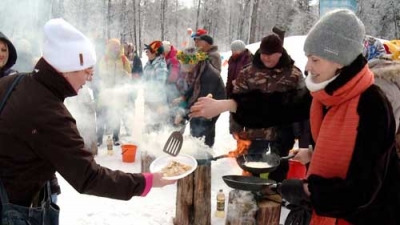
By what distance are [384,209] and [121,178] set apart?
4.48ft

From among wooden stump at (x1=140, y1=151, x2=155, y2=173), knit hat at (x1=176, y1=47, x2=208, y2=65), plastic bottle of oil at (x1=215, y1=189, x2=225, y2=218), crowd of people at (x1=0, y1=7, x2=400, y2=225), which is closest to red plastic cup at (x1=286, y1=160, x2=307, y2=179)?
plastic bottle of oil at (x1=215, y1=189, x2=225, y2=218)

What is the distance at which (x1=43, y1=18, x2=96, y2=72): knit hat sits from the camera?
6.69 ft

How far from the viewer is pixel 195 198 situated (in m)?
4.25

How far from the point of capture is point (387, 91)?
3068mm

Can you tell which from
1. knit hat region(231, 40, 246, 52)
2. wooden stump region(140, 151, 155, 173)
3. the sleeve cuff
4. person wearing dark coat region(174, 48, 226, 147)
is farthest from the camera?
knit hat region(231, 40, 246, 52)

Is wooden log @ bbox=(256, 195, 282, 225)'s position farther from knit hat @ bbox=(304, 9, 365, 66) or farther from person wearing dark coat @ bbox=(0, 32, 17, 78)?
person wearing dark coat @ bbox=(0, 32, 17, 78)

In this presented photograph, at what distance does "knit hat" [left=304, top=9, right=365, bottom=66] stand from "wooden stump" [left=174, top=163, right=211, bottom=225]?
268 centimetres

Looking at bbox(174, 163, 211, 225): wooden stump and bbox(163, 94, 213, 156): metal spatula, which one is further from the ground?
bbox(163, 94, 213, 156): metal spatula

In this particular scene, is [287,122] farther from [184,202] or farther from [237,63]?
[237,63]

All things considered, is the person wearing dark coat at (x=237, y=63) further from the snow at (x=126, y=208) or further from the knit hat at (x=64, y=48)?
the knit hat at (x=64, y=48)

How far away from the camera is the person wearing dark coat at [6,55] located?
3.68 metres

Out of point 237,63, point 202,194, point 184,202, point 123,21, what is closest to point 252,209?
point 202,194

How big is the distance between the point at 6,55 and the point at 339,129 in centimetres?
335

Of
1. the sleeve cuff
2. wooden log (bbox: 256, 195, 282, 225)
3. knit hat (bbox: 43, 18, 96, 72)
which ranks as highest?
knit hat (bbox: 43, 18, 96, 72)
